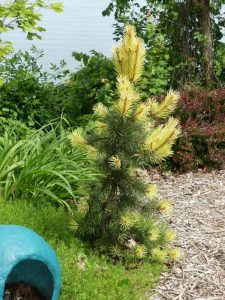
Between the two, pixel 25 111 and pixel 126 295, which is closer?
pixel 126 295

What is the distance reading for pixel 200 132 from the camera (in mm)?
7527

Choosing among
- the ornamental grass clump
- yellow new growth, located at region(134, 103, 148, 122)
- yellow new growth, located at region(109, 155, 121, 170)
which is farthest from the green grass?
yellow new growth, located at region(134, 103, 148, 122)

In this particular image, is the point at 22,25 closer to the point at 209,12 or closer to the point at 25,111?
the point at 25,111

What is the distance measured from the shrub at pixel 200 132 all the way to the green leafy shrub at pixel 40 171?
1768 mm

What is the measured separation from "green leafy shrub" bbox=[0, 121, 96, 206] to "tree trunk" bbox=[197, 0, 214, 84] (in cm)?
409

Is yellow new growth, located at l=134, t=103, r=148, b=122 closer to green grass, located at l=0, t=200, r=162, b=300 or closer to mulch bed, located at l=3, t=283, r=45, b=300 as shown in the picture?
green grass, located at l=0, t=200, r=162, b=300

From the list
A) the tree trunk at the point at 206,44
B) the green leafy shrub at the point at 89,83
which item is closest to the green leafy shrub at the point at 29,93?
the green leafy shrub at the point at 89,83

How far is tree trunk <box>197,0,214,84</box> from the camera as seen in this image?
9.56m

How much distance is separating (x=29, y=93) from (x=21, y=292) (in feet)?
14.4

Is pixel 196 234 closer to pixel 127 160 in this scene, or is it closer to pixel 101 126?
pixel 127 160

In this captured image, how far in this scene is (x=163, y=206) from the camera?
473 cm

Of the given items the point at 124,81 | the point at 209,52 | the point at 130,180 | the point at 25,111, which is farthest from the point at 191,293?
the point at 209,52

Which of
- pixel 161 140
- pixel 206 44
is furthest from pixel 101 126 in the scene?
pixel 206 44

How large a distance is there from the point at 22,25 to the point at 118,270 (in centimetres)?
249
